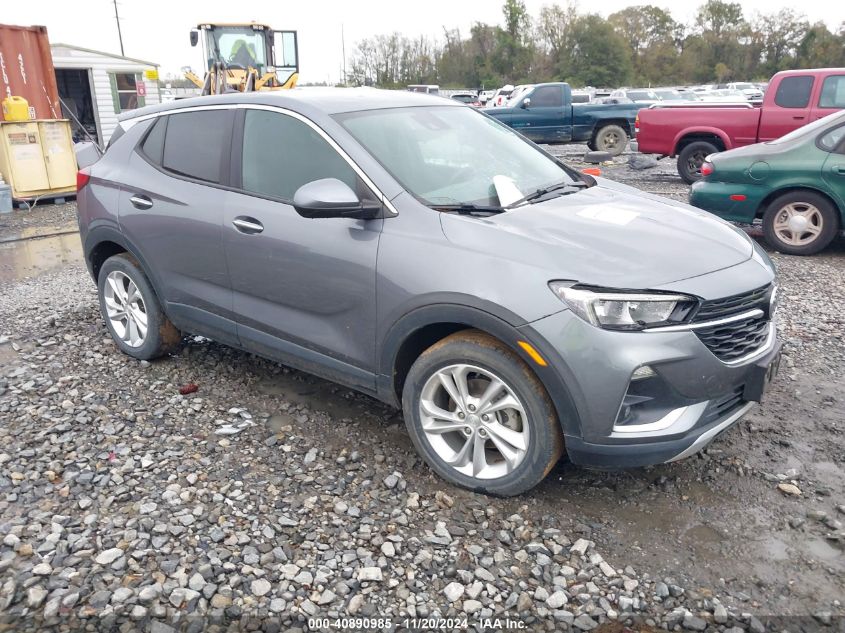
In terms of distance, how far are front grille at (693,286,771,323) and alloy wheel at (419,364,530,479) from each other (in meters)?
0.84

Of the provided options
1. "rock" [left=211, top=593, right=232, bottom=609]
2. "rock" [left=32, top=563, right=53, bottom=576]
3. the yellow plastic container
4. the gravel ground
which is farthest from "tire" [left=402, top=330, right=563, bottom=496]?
the yellow plastic container

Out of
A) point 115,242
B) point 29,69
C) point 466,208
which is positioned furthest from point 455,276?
point 29,69

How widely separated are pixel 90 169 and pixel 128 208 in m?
0.61

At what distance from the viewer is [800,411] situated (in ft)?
13.0

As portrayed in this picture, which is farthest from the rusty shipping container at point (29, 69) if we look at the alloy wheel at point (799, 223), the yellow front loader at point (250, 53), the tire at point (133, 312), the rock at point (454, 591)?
the rock at point (454, 591)

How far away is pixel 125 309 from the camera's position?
4.79 meters

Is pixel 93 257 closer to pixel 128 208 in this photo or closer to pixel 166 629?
pixel 128 208

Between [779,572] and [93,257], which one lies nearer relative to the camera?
[779,572]

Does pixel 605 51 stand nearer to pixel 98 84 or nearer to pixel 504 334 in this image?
pixel 98 84

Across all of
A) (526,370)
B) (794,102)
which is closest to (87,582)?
(526,370)

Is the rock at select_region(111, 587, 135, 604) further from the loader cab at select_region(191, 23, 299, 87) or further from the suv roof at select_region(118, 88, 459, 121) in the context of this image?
the loader cab at select_region(191, 23, 299, 87)

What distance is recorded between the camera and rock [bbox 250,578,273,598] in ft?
8.66

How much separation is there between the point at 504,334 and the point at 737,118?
33.9 feet

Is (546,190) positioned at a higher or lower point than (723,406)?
higher
